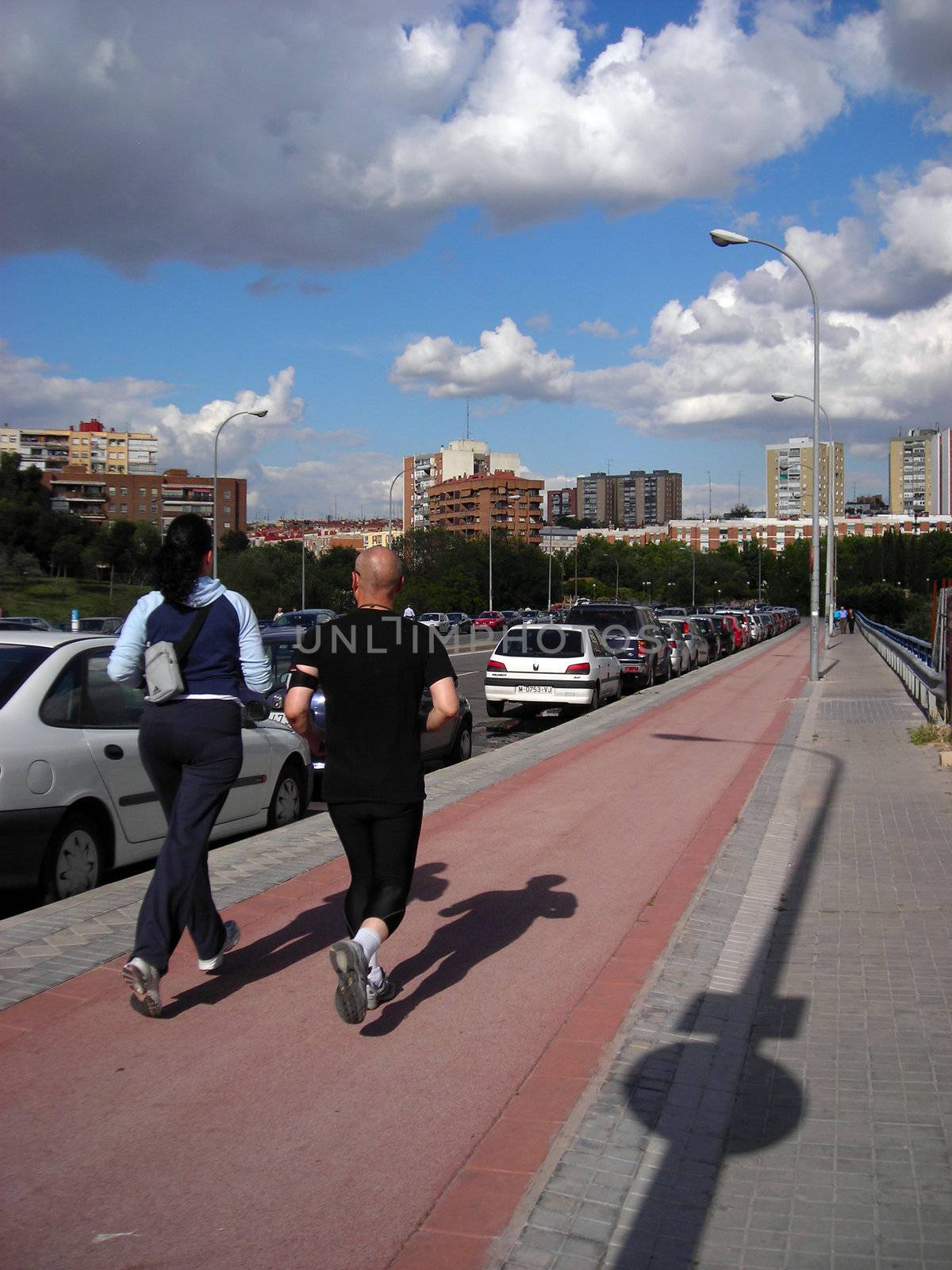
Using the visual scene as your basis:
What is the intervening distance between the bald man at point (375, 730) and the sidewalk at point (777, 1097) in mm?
1025

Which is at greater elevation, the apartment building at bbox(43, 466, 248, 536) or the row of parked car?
the apartment building at bbox(43, 466, 248, 536)

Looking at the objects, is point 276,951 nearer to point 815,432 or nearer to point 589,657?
point 589,657

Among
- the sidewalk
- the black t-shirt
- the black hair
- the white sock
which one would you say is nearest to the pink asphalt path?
the sidewalk

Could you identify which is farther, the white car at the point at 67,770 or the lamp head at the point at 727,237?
the lamp head at the point at 727,237

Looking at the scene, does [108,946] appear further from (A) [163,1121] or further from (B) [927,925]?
(B) [927,925]

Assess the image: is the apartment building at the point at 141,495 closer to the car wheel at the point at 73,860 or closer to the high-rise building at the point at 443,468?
the high-rise building at the point at 443,468

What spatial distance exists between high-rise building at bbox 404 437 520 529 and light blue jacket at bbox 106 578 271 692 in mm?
167791

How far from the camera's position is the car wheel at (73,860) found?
6.04 metres

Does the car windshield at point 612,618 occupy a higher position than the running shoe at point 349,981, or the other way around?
the car windshield at point 612,618

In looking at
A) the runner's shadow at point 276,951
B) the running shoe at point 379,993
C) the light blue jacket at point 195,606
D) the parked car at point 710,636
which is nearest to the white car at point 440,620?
the parked car at point 710,636

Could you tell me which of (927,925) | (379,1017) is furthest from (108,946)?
(927,925)

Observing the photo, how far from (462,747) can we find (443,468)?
16789cm

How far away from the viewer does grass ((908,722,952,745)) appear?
13086mm

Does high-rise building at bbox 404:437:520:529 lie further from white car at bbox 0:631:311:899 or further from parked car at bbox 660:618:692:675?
white car at bbox 0:631:311:899
